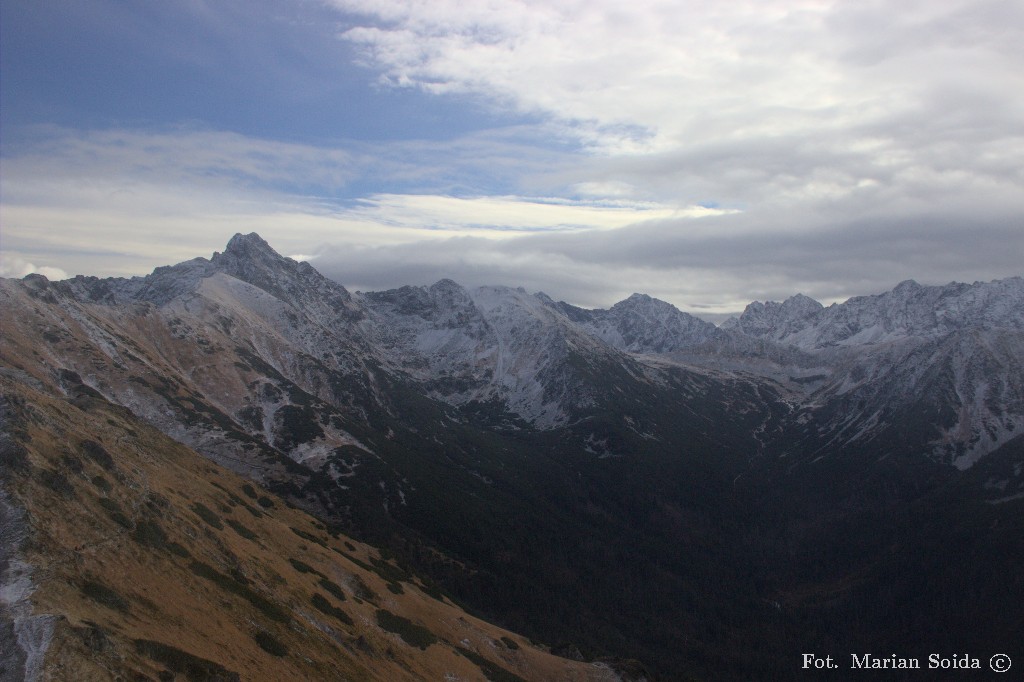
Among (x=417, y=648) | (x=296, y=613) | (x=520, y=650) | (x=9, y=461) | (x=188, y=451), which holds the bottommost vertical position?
(x=520, y=650)

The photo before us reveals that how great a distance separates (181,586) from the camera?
183ft

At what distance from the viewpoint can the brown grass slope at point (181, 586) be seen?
43.7 meters

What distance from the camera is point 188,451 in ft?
395

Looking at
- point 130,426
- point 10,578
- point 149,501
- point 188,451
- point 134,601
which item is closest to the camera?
point 10,578

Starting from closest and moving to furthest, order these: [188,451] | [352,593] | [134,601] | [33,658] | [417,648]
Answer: [33,658], [134,601], [417,648], [352,593], [188,451]

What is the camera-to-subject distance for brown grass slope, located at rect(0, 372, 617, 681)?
43.7 metres

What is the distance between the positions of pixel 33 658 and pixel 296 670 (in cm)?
2356

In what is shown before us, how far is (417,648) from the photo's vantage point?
84938 mm

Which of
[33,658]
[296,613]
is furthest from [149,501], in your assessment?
[33,658]

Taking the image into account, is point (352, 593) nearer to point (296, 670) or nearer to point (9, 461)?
point (296, 670)

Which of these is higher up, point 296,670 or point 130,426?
point 130,426

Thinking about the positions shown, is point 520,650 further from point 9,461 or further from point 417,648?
point 9,461

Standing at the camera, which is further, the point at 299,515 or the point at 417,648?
the point at 299,515

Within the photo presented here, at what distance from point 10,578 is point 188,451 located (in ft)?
272
